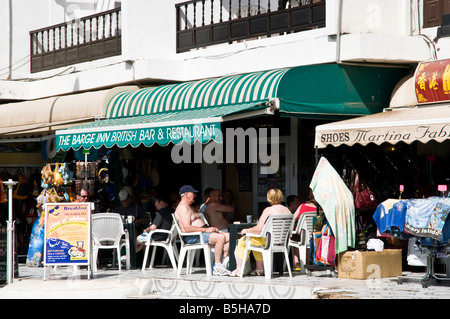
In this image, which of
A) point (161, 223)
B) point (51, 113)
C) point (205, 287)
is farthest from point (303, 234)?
point (51, 113)

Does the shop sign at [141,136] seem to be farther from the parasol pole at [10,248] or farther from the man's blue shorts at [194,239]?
the parasol pole at [10,248]

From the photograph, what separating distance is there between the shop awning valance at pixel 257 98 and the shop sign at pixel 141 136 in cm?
2

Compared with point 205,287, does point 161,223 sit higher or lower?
higher

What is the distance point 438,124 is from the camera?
11156 mm

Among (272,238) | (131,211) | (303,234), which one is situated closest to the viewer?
(272,238)

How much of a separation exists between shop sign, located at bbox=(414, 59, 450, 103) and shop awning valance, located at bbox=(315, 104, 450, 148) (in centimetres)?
18

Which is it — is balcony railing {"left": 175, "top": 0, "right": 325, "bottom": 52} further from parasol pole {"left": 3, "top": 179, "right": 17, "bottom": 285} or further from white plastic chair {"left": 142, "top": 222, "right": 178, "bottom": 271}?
parasol pole {"left": 3, "top": 179, "right": 17, "bottom": 285}

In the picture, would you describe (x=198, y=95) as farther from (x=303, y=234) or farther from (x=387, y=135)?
(x=387, y=135)

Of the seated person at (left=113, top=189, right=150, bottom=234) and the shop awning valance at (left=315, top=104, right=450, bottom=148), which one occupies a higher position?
the shop awning valance at (left=315, top=104, right=450, bottom=148)

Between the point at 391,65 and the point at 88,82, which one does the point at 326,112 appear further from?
the point at 88,82

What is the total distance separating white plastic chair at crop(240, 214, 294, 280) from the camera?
12008 mm

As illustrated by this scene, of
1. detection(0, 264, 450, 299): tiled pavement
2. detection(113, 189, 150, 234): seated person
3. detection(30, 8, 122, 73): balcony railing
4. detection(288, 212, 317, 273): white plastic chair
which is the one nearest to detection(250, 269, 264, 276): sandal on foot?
detection(0, 264, 450, 299): tiled pavement

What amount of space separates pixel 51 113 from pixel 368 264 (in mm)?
8348

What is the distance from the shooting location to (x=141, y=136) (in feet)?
44.5
